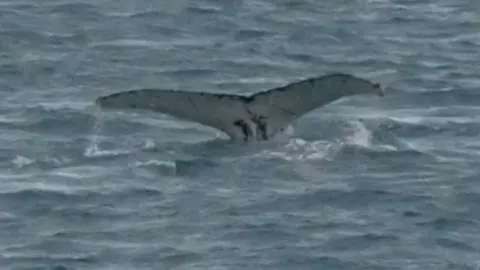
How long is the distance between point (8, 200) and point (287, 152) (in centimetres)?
351

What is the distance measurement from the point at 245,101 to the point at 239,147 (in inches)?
34.5

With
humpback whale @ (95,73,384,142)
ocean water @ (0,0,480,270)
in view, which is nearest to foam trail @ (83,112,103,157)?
ocean water @ (0,0,480,270)

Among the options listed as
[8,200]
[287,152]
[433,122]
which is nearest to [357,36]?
[433,122]

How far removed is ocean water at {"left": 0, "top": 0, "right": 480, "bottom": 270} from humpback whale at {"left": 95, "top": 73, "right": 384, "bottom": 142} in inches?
21.3

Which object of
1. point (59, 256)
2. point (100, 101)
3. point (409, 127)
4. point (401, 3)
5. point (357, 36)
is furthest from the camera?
point (401, 3)

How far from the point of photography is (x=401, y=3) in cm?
3148

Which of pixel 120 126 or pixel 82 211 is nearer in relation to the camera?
pixel 82 211

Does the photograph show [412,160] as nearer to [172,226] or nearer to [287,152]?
[287,152]

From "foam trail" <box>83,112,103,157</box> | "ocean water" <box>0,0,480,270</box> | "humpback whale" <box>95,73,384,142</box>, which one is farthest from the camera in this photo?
"foam trail" <box>83,112,103,157</box>

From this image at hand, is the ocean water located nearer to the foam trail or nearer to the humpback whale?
the foam trail

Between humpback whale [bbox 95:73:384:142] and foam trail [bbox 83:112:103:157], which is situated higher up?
humpback whale [bbox 95:73:384:142]

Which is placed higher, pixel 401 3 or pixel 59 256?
pixel 401 3

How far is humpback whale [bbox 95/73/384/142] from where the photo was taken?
20.6m

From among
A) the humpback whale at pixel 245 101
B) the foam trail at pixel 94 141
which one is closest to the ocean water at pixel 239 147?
the foam trail at pixel 94 141
